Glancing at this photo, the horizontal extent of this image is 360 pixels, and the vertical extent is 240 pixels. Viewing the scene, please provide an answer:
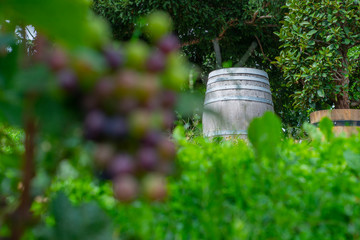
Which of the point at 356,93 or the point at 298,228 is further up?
the point at 356,93

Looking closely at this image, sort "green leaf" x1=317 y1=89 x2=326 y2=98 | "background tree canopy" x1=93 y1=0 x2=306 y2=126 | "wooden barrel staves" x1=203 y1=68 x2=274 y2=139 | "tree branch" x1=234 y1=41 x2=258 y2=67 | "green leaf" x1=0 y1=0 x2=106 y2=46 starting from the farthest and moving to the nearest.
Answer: "tree branch" x1=234 y1=41 x2=258 y2=67, "background tree canopy" x1=93 y1=0 x2=306 y2=126, "green leaf" x1=317 y1=89 x2=326 y2=98, "wooden barrel staves" x1=203 y1=68 x2=274 y2=139, "green leaf" x1=0 y1=0 x2=106 y2=46

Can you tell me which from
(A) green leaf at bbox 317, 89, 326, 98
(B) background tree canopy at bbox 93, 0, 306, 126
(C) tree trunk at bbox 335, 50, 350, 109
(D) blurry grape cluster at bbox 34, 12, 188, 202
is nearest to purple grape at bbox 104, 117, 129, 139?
(D) blurry grape cluster at bbox 34, 12, 188, 202

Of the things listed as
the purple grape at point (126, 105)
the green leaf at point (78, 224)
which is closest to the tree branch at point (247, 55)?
the green leaf at point (78, 224)

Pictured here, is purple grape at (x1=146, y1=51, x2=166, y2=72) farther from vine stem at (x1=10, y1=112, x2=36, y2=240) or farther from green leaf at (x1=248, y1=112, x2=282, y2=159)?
green leaf at (x1=248, y1=112, x2=282, y2=159)

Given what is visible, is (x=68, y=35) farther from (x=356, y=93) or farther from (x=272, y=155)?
(x=356, y=93)

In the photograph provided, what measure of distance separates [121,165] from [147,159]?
26 millimetres

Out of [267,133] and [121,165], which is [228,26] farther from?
[121,165]

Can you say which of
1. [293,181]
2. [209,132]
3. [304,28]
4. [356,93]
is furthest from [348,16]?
[293,181]

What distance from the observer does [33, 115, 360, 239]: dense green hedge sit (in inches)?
26.1

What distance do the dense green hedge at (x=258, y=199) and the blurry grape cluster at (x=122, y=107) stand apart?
0.27m

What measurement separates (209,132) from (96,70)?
11.3 feet

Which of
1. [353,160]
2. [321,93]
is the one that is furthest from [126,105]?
[321,93]

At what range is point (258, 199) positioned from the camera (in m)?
0.73

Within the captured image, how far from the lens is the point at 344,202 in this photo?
0.72 metres
